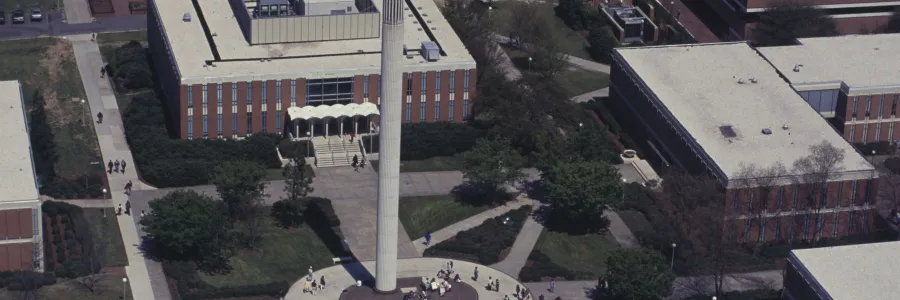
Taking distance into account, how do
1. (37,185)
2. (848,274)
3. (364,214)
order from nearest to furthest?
1. (848,274)
2. (37,185)
3. (364,214)

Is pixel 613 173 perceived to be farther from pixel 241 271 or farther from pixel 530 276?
pixel 241 271

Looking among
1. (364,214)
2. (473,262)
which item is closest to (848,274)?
(473,262)

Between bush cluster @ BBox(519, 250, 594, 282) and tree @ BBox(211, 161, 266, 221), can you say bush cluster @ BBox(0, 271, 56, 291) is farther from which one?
bush cluster @ BBox(519, 250, 594, 282)

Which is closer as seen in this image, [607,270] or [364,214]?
[607,270]

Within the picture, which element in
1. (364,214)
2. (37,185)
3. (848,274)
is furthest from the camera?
(364,214)

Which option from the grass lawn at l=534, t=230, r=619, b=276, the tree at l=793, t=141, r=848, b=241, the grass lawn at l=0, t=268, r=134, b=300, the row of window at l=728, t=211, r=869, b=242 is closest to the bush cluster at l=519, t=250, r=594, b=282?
the grass lawn at l=534, t=230, r=619, b=276

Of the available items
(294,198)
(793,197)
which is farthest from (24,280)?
(793,197)

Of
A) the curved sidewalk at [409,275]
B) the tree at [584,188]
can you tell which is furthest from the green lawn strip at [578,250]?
the curved sidewalk at [409,275]
